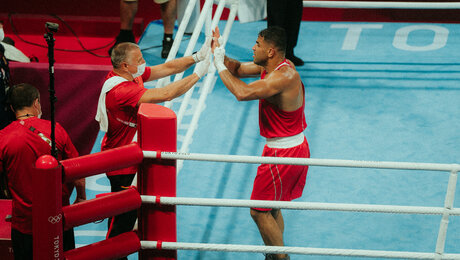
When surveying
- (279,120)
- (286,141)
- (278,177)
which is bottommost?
(278,177)

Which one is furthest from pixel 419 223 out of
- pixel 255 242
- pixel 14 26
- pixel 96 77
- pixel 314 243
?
pixel 14 26

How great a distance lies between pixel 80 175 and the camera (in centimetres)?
246

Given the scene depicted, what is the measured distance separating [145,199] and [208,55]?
1358 millimetres

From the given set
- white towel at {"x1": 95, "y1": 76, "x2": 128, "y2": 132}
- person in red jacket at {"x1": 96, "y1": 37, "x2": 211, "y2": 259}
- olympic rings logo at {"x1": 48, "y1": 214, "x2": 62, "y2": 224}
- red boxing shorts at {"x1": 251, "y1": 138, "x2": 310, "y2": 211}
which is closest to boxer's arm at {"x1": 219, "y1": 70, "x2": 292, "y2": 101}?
person in red jacket at {"x1": 96, "y1": 37, "x2": 211, "y2": 259}

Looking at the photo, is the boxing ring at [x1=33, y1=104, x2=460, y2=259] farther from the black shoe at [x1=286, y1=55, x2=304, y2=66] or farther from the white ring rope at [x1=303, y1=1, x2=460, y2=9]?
the white ring rope at [x1=303, y1=1, x2=460, y2=9]

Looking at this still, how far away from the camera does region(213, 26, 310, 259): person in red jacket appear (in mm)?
3502

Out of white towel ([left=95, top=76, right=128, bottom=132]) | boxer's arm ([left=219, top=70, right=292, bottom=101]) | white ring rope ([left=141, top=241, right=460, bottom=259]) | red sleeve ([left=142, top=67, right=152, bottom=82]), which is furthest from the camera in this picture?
red sleeve ([left=142, top=67, right=152, bottom=82])

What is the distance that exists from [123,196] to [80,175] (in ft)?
0.70

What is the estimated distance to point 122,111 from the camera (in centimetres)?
356

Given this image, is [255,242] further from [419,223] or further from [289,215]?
[419,223]

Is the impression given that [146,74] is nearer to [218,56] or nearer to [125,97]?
[125,97]

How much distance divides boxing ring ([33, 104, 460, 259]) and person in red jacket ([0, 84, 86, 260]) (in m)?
0.62

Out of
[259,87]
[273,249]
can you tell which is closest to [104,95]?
[259,87]

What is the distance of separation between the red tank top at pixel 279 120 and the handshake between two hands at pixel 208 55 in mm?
321
